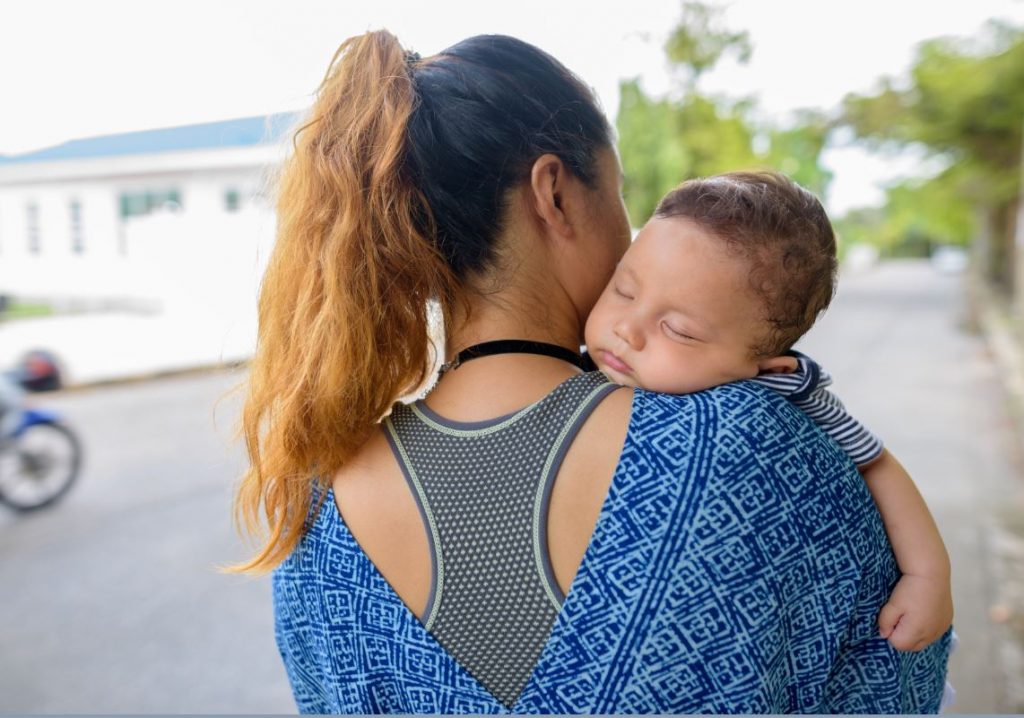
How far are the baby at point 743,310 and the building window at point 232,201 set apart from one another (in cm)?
962

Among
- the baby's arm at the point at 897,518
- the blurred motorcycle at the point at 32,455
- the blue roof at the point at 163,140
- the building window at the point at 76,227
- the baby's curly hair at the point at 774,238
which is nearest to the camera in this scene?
the baby's arm at the point at 897,518

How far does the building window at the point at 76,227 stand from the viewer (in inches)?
345

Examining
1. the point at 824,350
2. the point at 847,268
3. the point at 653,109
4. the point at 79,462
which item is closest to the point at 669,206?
the point at 79,462

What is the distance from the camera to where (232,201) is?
10.2m

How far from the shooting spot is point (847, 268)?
93.9 feet

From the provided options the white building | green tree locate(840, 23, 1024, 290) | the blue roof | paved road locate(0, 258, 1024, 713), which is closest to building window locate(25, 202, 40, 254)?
the white building

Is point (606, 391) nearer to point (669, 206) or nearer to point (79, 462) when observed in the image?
point (669, 206)

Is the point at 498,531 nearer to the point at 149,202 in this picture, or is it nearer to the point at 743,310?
the point at 743,310

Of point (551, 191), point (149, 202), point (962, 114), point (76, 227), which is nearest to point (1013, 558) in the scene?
point (551, 191)

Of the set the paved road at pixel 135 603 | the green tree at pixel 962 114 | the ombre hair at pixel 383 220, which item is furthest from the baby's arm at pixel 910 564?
the green tree at pixel 962 114

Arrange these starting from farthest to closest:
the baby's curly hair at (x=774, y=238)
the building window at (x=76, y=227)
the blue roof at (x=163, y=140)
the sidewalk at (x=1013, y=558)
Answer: the building window at (x=76, y=227)
the sidewalk at (x=1013, y=558)
the blue roof at (x=163, y=140)
the baby's curly hair at (x=774, y=238)

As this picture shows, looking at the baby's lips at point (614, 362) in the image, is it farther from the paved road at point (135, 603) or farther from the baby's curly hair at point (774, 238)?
the paved road at point (135, 603)

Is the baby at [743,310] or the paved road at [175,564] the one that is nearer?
the baby at [743,310]

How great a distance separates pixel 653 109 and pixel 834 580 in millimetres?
9449
